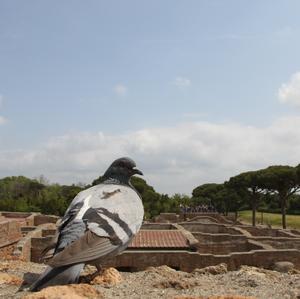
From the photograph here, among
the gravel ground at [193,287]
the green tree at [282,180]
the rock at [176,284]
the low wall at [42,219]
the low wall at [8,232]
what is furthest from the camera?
the green tree at [282,180]

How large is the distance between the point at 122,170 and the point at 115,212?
109 cm

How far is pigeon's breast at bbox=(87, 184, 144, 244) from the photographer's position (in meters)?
5.53

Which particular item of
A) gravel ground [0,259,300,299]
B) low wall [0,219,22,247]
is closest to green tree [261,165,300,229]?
low wall [0,219,22,247]

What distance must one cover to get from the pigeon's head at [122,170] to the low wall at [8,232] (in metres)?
13.9

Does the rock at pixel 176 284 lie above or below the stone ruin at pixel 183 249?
above

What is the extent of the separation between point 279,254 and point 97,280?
Result: 10184mm

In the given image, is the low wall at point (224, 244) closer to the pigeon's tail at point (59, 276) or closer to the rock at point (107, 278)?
the rock at point (107, 278)

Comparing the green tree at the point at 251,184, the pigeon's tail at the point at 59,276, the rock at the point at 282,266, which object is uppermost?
the green tree at the point at 251,184

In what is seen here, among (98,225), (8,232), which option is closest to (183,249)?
(8,232)

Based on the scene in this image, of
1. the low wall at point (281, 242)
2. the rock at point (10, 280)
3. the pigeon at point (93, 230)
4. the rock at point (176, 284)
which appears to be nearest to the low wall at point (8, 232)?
the low wall at point (281, 242)

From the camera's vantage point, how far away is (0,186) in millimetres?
95875

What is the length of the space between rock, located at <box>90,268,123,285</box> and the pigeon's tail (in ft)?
3.76

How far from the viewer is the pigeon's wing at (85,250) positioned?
195 inches

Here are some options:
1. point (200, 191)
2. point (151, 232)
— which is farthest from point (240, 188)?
point (151, 232)
